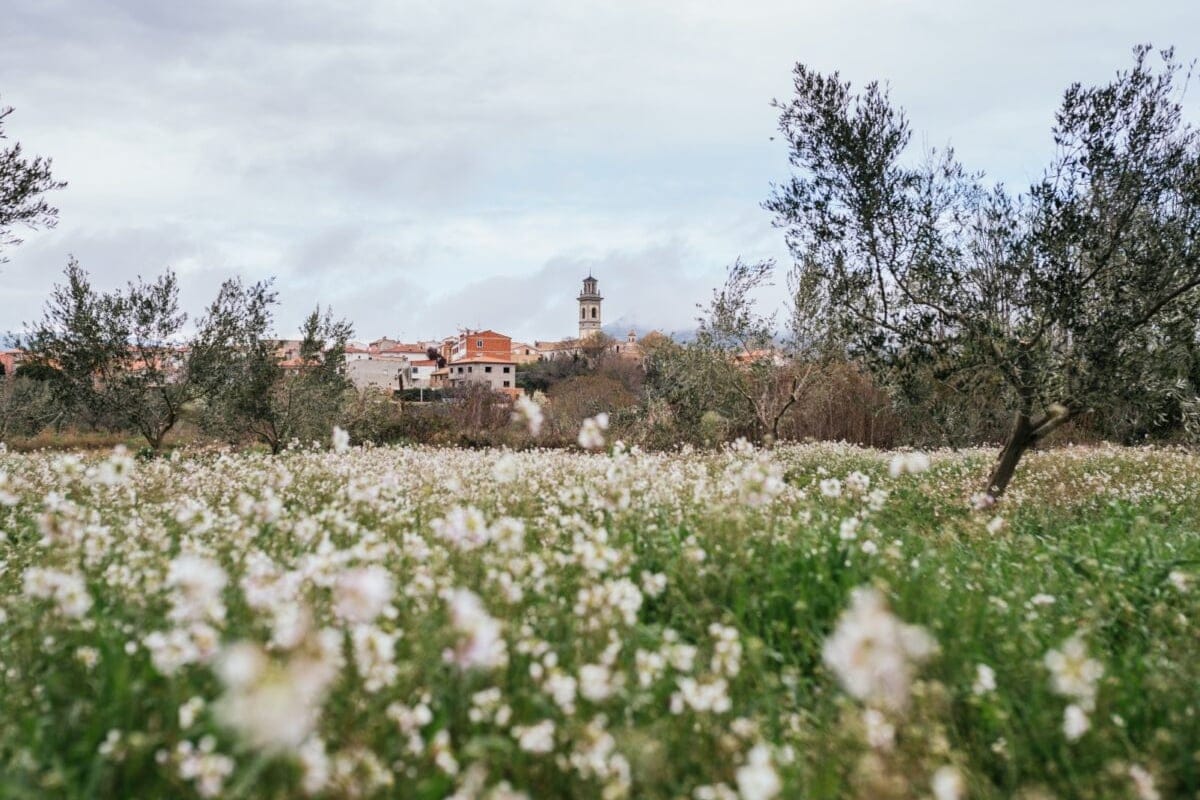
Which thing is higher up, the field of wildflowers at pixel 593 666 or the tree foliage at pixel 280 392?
the tree foliage at pixel 280 392

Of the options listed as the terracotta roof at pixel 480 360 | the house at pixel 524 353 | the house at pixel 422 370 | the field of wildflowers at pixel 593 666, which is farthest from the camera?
the house at pixel 524 353

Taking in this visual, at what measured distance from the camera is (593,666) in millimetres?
3295

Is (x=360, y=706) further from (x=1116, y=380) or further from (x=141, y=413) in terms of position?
(x=141, y=413)

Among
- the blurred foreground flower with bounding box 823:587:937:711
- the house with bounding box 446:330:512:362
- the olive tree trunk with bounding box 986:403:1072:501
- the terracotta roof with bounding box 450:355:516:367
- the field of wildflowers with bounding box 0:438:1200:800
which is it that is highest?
the house with bounding box 446:330:512:362

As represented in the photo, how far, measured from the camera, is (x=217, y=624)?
153 inches

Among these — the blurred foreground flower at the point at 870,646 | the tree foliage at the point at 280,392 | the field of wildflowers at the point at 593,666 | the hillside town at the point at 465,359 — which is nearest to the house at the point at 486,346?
the hillside town at the point at 465,359

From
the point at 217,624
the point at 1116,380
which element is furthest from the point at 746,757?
the point at 1116,380

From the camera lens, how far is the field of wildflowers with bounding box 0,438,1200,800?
2.81 meters

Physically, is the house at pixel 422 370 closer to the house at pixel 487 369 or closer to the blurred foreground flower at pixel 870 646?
the house at pixel 487 369

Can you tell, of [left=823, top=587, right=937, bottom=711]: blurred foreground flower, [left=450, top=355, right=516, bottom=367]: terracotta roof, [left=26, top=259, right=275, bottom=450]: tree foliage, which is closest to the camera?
[left=823, top=587, right=937, bottom=711]: blurred foreground flower

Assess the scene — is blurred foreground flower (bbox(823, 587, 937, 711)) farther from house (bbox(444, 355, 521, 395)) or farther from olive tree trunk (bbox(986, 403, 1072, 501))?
house (bbox(444, 355, 521, 395))

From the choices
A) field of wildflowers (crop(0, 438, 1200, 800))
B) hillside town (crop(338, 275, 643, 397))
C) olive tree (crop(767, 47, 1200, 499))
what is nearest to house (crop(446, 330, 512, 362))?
hillside town (crop(338, 275, 643, 397))

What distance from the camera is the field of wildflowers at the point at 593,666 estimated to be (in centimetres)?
281

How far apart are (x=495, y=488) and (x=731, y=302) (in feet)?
56.4
